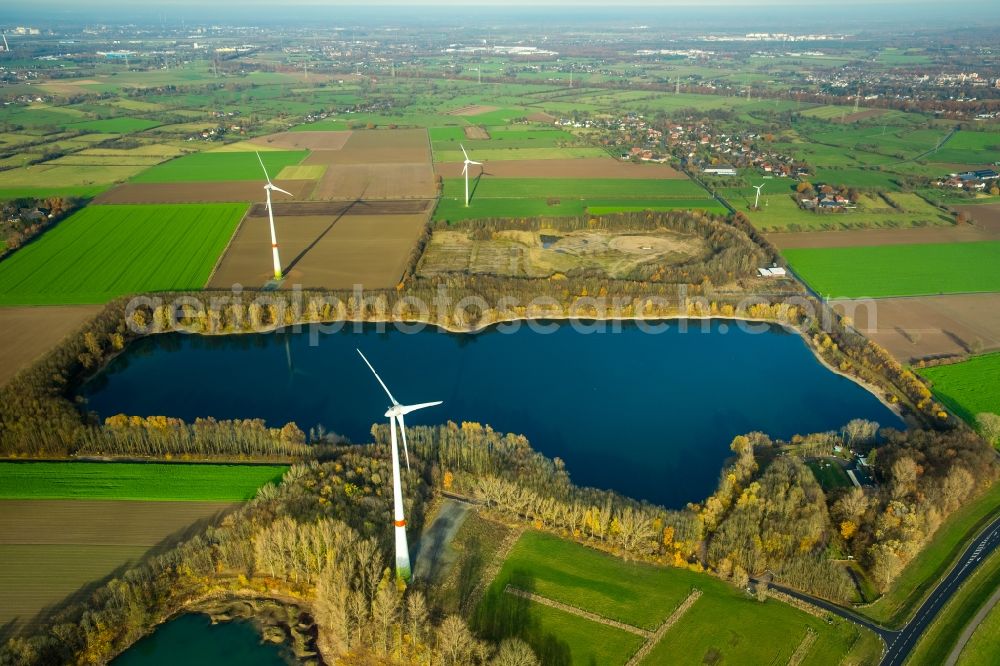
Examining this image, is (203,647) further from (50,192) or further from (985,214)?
(985,214)

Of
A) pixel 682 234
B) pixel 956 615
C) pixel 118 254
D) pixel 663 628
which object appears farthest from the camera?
pixel 682 234

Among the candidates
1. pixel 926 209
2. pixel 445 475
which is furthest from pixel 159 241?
pixel 926 209

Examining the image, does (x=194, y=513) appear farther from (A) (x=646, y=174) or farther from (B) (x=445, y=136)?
(B) (x=445, y=136)

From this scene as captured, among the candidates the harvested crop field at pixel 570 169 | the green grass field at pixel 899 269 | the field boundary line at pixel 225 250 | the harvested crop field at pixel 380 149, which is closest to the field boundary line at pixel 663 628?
the green grass field at pixel 899 269

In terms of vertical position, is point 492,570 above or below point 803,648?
above

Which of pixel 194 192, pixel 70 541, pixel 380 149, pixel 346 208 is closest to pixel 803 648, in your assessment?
pixel 70 541
